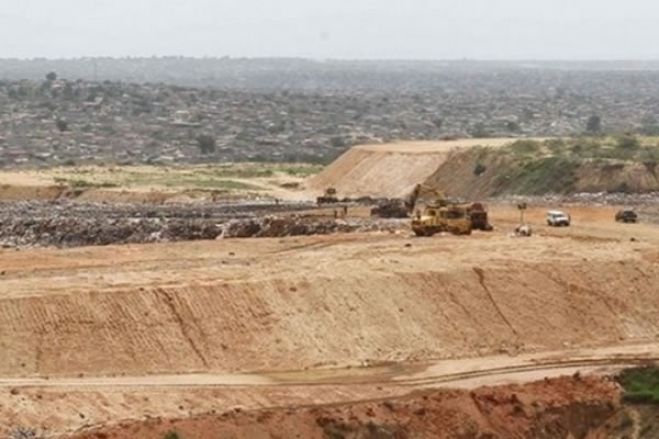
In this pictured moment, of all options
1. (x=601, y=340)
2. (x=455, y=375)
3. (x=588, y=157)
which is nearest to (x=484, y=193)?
(x=588, y=157)

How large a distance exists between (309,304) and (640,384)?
1015 centimetres

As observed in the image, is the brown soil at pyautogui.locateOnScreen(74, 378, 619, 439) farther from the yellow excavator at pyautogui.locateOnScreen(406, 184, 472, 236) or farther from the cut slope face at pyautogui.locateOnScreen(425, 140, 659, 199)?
the cut slope face at pyautogui.locateOnScreen(425, 140, 659, 199)

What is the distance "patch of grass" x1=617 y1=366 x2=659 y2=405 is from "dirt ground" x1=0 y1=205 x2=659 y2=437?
3.00ft

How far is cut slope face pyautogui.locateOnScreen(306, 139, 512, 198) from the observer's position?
90.5 m

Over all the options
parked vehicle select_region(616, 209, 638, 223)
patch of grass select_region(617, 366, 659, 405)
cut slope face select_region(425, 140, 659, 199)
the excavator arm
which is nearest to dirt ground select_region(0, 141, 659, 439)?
patch of grass select_region(617, 366, 659, 405)

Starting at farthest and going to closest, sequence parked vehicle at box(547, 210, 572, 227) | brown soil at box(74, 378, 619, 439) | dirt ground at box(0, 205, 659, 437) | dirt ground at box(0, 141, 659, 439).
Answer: parked vehicle at box(547, 210, 572, 227) < dirt ground at box(0, 205, 659, 437) < dirt ground at box(0, 141, 659, 439) < brown soil at box(74, 378, 619, 439)

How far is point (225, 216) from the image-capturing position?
68.3m

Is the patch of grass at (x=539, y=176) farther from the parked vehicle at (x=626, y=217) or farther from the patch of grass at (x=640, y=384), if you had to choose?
the patch of grass at (x=640, y=384)

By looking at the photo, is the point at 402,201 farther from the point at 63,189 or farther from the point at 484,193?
the point at 63,189

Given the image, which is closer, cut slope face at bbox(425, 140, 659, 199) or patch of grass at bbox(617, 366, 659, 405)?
patch of grass at bbox(617, 366, 659, 405)

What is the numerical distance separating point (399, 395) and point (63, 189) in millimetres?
52061

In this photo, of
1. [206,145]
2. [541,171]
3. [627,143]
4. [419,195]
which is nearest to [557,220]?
[419,195]

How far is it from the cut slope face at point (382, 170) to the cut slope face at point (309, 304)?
34.0 m

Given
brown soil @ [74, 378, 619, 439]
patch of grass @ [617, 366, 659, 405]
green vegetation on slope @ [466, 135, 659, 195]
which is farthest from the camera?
green vegetation on slope @ [466, 135, 659, 195]
